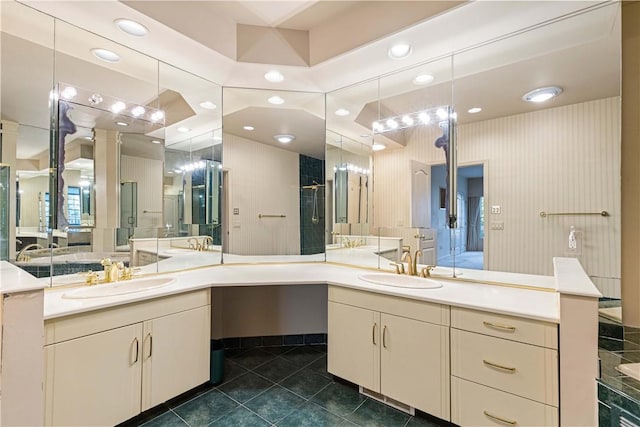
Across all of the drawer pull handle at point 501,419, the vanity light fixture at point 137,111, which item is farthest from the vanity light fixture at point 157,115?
the drawer pull handle at point 501,419

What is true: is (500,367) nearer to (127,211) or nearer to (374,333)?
(374,333)

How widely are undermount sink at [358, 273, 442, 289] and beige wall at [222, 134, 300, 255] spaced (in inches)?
39.2

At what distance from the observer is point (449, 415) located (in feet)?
5.02

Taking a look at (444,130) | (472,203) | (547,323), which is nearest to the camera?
(547,323)

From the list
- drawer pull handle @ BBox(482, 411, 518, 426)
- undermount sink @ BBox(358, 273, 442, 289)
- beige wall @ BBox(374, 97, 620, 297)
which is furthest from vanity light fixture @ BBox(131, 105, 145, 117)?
drawer pull handle @ BBox(482, 411, 518, 426)

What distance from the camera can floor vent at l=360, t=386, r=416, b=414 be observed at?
5.65ft

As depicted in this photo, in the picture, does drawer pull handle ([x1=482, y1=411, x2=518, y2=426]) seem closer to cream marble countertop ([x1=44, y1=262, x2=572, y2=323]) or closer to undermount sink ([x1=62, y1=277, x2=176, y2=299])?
cream marble countertop ([x1=44, y1=262, x2=572, y2=323])

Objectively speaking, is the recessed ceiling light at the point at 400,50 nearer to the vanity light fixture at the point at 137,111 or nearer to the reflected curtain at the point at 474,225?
the reflected curtain at the point at 474,225

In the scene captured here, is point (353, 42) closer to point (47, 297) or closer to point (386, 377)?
point (386, 377)

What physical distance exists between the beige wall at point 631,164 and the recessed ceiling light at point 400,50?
3.59 ft

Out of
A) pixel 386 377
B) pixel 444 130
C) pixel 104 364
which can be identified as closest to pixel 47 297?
pixel 104 364

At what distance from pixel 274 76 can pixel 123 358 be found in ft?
7.29

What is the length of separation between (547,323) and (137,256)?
8.57ft

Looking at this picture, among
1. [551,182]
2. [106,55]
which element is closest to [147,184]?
[106,55]
